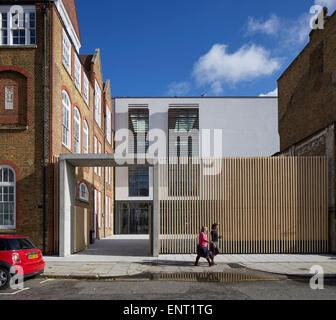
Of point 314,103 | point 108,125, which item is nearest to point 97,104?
point 108,125

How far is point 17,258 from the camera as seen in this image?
8.70m

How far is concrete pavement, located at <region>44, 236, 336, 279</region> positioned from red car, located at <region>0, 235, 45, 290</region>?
1.11 m

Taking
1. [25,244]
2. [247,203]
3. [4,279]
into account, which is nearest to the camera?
[4,279]

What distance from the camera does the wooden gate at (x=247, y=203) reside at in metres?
15.0

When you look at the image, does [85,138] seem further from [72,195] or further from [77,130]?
[72,195]

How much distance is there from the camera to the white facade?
34.5 metres

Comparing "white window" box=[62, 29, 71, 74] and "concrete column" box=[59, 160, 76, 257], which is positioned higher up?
"white window" box=[62, 29, 71, 74]

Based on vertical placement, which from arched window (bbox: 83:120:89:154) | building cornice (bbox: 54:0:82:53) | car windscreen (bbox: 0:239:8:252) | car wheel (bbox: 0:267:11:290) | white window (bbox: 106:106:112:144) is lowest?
car wheel (bbox: 0:267:11:290)

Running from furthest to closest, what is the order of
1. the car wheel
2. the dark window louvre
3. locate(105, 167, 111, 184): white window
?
the dark window louvre, locate(105, 167, 111, 184): white window, the car wheel

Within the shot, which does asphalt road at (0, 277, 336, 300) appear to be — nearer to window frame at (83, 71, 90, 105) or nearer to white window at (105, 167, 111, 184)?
window frame at (83, 71, 90, 105)

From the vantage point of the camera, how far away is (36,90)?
1524 centimetres

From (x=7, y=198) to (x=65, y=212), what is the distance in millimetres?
2681

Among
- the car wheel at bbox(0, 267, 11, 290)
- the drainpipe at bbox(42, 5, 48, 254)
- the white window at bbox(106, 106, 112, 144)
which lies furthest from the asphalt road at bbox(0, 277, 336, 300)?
the white window at bbox(106, 106, 112, 144)

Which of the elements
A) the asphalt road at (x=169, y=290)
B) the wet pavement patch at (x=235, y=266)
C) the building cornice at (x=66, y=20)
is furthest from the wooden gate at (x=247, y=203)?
the building cornice at (x=66, y=20)
